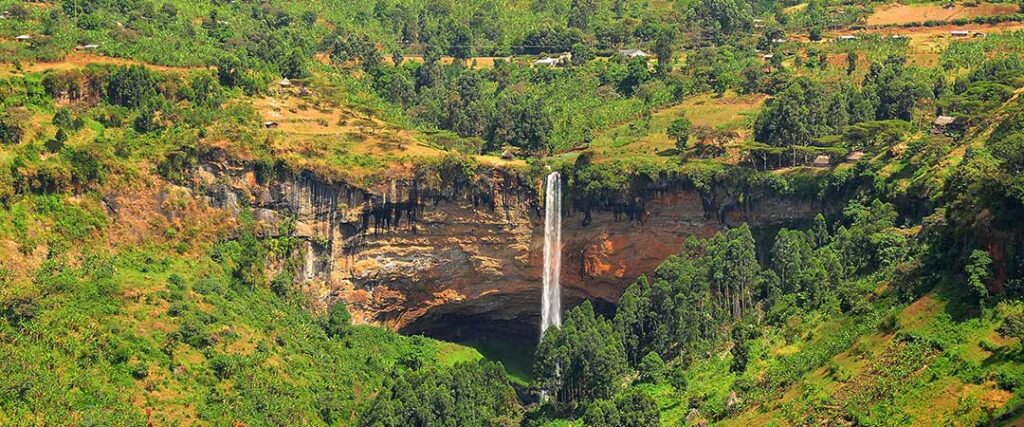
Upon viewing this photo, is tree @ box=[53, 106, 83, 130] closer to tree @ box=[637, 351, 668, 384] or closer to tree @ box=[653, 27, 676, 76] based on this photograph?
tree @ box=[637, 351, 668, 384]

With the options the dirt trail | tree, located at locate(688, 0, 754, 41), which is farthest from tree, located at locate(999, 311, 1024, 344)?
tree, located at locate(688, 0, 754, 41)

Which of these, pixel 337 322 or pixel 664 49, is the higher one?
pixel 664 49

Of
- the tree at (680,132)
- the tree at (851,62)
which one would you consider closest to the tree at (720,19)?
→ the tree at (851,62)

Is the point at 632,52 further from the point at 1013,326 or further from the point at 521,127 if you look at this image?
the point at 1013,326

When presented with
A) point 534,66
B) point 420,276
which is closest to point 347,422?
point 420,276

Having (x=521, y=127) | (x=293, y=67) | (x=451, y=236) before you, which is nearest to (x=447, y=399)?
(x=451, y=236)
